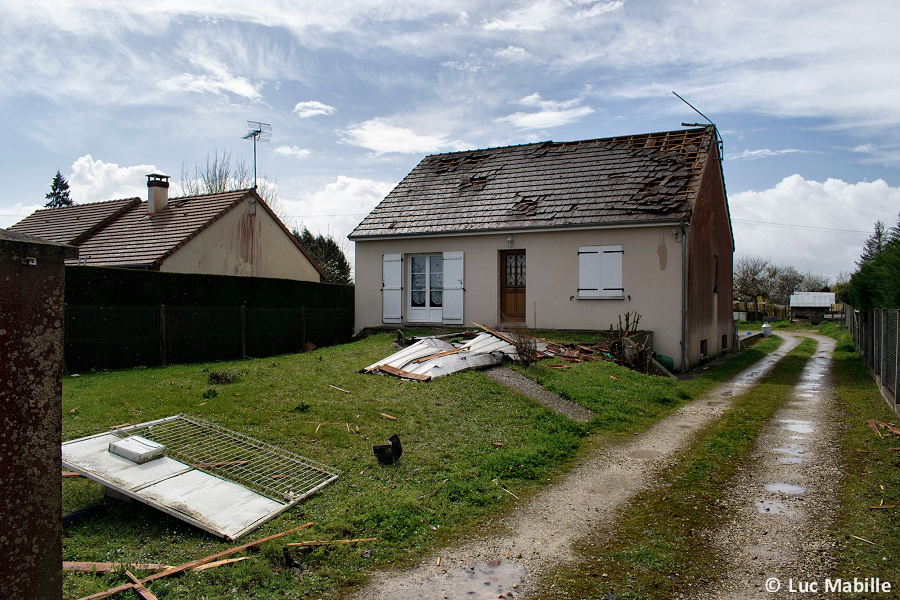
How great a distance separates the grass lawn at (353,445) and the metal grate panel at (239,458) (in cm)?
20

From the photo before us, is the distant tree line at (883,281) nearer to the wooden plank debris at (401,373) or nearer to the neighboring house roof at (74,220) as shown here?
the wooden plank debris at (401,373)

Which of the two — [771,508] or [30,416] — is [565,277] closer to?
[771,508]

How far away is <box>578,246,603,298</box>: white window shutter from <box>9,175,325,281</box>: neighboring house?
1247cm

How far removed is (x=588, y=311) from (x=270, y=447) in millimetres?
11221

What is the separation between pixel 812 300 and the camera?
58.1 m

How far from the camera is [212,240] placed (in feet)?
65.3

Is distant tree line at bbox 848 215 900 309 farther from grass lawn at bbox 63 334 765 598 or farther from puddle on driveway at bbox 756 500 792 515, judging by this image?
puddle on driveway at bbox 756 500 792 515

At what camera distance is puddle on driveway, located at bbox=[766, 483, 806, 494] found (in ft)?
18.7

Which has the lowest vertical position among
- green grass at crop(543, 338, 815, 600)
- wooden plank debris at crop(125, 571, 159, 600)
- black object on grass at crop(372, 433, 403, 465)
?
green grass at crop(543, 338, 815, 600)

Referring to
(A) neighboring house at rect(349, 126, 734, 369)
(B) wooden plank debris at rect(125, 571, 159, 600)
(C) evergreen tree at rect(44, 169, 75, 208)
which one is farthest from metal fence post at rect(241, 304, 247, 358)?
(C) evergreen tree at rect(44, 169, 75, 208)

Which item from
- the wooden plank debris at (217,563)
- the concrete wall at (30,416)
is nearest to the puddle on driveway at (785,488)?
the wooden plank debris at (217,563)

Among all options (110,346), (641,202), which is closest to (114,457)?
(110,346)

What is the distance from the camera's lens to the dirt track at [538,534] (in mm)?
3949

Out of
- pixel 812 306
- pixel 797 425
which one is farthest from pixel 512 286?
pixel 812 306
